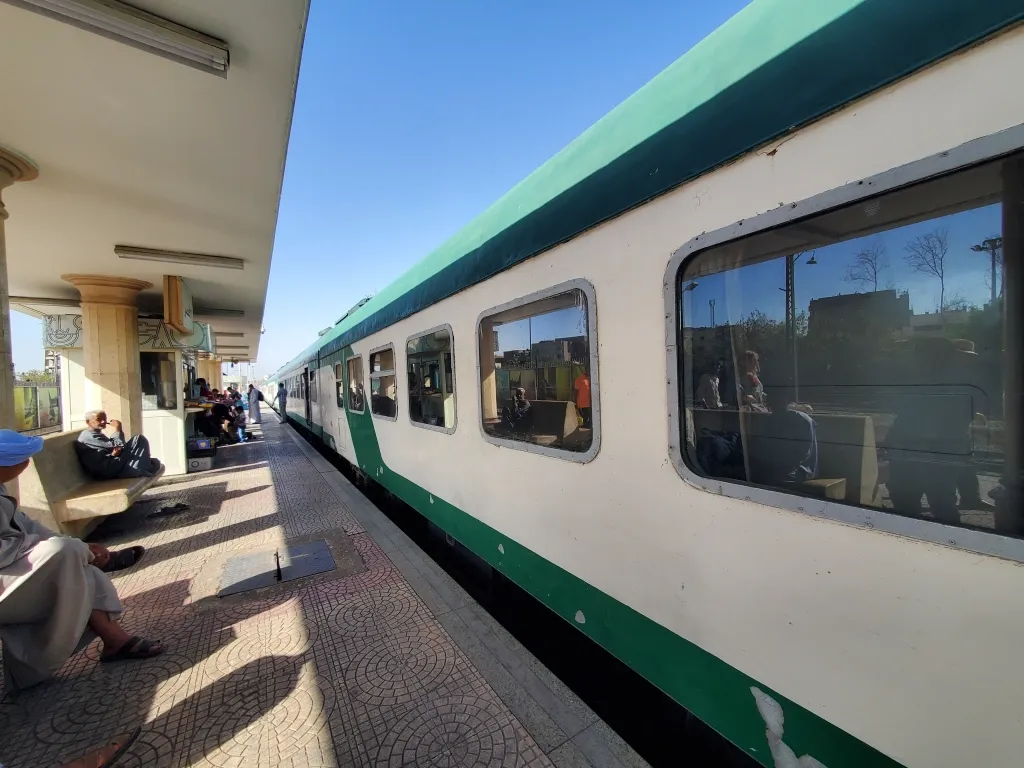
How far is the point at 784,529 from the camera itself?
144cm

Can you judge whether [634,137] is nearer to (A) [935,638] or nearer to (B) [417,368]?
(A) [935,638]

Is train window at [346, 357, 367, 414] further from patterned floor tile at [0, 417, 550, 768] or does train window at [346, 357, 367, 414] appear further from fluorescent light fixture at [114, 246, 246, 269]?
patterned floor tile at [0, 417, 550, 768]

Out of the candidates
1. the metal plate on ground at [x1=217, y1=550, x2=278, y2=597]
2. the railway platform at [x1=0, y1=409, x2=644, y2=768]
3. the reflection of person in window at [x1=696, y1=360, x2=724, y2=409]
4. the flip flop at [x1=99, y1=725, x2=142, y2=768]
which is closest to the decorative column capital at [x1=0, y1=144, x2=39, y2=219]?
the railway platform at [x1=0, y1=409, x2=644, y2=768]

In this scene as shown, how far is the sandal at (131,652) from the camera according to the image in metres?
2.79

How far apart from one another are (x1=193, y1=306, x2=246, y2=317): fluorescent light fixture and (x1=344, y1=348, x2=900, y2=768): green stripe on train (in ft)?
34.0

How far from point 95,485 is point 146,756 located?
4188 mm

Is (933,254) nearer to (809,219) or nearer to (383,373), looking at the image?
(809,219)

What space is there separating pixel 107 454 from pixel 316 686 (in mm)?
4582

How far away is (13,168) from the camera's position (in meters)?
3.66

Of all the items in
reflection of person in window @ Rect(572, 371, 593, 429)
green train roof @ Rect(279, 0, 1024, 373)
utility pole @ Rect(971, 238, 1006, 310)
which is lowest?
reflection of person in window @ Rect(572, 371, 593, 429)

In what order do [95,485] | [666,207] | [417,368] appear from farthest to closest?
1. [95,485]
2. [417,368]
3. [666,207]

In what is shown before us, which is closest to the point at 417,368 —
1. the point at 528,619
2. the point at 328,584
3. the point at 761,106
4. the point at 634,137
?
the point at 328,584

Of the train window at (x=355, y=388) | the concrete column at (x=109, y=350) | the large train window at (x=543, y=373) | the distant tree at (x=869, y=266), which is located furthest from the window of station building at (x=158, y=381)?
the distant tree at (x=869, y=266)

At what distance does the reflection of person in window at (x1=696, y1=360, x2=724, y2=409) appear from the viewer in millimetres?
1698
